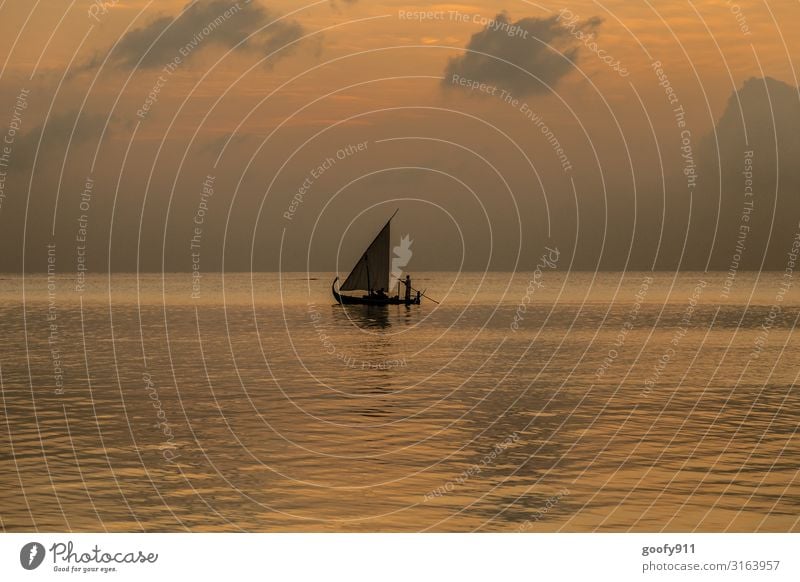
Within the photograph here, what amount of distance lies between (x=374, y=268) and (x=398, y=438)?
91.0 metres

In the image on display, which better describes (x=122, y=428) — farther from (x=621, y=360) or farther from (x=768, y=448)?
(x=621, y=360)

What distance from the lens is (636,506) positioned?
2112 cm

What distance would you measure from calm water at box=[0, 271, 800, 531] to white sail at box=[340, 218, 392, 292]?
5301 centimetres

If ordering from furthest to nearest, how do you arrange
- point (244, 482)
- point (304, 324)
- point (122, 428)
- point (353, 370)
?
point (304, 324)
point (353, 370)
point (122, 428)
point (244, 482)

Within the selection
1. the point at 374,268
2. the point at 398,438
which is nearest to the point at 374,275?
the point at 374,268

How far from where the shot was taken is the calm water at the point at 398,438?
20609 mm

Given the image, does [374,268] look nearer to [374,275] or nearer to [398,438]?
[374,275]

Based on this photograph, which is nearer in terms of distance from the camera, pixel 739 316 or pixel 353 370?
pixel 353 370

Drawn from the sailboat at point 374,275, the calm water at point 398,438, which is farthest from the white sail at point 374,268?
the calm water at point 398,438

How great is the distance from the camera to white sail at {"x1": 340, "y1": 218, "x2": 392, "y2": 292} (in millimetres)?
116875

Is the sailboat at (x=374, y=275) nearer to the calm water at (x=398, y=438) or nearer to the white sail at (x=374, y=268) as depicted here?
the white sail at (x=374, y=268)

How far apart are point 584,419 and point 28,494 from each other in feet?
59.8

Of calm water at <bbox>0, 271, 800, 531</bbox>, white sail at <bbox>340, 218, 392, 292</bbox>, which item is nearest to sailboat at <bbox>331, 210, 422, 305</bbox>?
white sail at <bbox>340, 218, 392, 292</bbox>

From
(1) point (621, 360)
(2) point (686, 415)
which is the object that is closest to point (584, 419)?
(2) point (686, 415)
